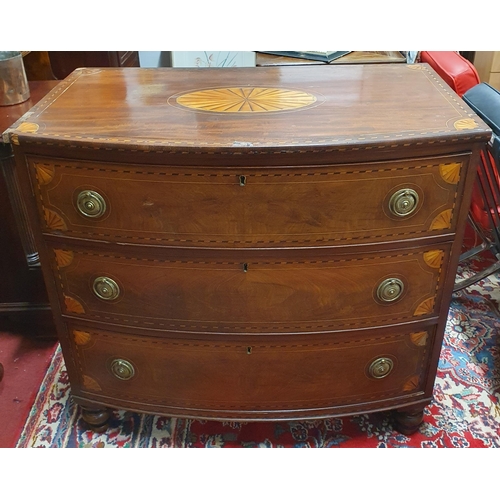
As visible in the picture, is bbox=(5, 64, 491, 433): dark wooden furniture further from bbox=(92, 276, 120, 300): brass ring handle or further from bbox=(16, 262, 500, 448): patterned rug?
bbox=(16, 262, 500, 448): patterned rug

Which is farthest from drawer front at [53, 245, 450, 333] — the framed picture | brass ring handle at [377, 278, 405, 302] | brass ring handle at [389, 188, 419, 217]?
the framed picture

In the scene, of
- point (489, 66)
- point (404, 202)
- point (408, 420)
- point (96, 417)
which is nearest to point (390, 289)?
point (404, 202)

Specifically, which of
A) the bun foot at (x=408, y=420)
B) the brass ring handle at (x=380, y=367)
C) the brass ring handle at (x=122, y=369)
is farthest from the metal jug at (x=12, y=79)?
the bun foot at (x=408, y=420)

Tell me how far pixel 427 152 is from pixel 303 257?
13.4 inches

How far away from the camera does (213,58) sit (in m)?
2.10

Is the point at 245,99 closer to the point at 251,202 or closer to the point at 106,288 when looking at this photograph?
the point at 251,202

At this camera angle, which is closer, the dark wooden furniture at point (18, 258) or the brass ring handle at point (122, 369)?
the brass ring handle at point (122, 369)

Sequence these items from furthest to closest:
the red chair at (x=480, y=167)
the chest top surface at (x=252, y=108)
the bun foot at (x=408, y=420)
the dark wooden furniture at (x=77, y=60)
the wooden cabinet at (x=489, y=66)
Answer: the wooden cabinet at (x=489, y=66)
the dark wooden furniture at (x=77, y=60)
the red chair at (x=480, y=167)
the bun foot at (x=408, y=420)
the chest top surface at (x=252, y=108)

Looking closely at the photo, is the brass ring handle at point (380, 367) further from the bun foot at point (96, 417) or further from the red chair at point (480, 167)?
the bun foot at point (96, 417)

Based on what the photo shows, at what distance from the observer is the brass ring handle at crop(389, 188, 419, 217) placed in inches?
42.3

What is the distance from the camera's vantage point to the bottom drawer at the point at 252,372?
1.29 meters

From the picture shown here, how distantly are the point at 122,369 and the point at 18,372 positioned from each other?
584 millimetres

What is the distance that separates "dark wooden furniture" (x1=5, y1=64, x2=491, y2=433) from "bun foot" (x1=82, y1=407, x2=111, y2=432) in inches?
2.3

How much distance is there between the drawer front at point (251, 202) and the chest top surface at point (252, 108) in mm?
60
